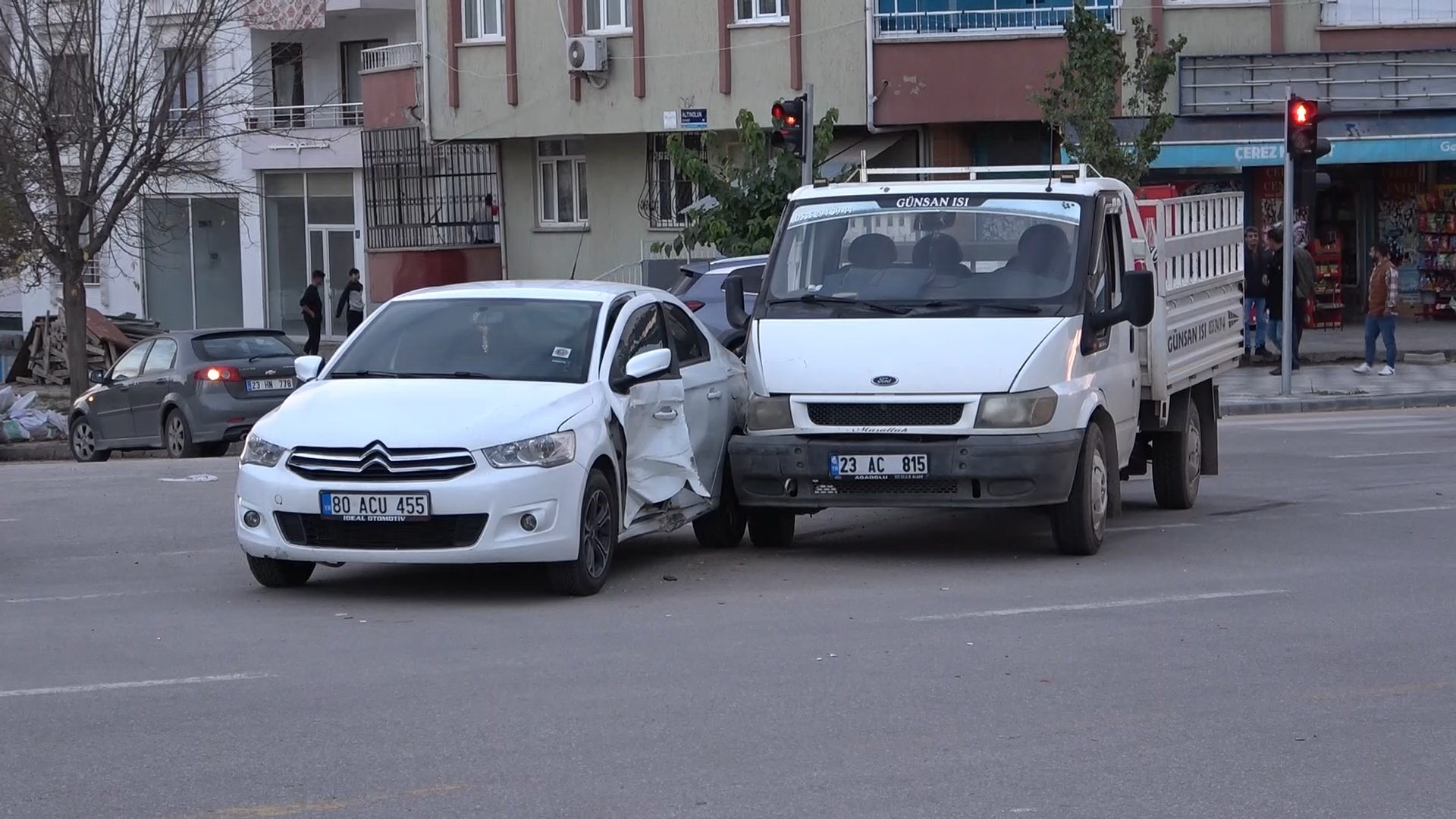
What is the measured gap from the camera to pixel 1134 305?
11.0m

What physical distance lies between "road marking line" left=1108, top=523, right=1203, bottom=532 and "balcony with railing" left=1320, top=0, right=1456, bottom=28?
19494 millimetres

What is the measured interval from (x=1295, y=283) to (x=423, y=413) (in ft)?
63.4

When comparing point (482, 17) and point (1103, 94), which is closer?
point (1103, 94)

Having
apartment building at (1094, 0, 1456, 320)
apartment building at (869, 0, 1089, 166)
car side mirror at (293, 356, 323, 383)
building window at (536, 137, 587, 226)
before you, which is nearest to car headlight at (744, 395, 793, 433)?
car side mirror at (293, 356, 323, 383)

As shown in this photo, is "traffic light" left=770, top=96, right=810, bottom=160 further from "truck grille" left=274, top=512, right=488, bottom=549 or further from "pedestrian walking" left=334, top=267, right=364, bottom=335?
"pedestrian walking" left=334, top=267, right=364, bottom=335

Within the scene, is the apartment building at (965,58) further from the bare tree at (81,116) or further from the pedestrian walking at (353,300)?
the pedestrian walking at (353,300)

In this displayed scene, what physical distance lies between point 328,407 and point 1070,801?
15.9 feet

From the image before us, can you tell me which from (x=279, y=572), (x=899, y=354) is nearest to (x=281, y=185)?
(x=279, y=572)

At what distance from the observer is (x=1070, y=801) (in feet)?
19.1

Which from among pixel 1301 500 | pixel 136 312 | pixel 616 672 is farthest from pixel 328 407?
pixel 136 312

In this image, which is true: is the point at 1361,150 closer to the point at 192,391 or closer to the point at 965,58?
the point at 965,58

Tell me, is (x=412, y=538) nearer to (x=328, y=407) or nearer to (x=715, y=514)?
(x=328, y=407)

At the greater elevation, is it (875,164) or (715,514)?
(875,164)

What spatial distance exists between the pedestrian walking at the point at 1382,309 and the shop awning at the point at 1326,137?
4121 mm
